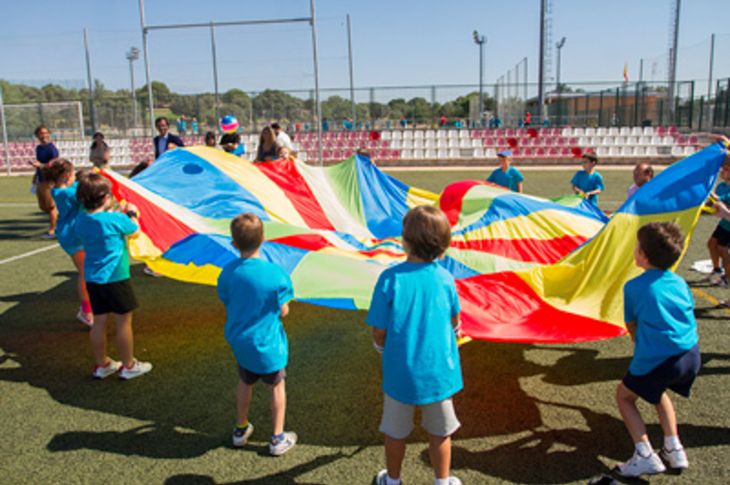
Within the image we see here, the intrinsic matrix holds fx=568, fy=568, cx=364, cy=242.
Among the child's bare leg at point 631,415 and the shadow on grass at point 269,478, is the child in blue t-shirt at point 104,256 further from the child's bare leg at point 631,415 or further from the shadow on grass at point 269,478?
the child's bare leg at point 631,415

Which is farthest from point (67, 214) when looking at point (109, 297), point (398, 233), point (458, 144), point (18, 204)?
point (458, 144)

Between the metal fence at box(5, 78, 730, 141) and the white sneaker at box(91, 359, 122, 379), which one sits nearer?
the white sneaker at box(91, 359, 122, 379)

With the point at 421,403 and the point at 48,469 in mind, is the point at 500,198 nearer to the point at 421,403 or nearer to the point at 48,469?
the point at 421,403

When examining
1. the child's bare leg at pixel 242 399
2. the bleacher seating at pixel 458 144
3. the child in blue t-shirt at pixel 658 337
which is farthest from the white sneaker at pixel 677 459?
the bleacher seating at pixel 458 144

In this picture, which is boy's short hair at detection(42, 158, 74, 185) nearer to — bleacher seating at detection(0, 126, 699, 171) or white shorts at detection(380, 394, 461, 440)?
white shorts at detection(380, 394, 461, 440)

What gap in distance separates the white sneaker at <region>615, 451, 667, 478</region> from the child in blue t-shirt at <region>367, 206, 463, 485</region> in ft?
3.01

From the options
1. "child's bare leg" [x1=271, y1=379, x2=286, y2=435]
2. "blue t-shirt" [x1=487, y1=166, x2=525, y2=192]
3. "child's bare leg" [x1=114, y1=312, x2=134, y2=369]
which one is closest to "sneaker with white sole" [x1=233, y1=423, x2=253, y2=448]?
"child's bare leg" [x1=271, y1=379, x2=286, y2=435]

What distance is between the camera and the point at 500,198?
543 centimetres

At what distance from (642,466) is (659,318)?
27.5 inches

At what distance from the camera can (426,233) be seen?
2.23 m

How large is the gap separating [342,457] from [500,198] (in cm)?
327

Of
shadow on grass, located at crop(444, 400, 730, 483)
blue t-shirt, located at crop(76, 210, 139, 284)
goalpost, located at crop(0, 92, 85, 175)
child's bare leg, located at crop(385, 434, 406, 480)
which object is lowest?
shadow on grass, located at crop(444, 400, 730, 483)

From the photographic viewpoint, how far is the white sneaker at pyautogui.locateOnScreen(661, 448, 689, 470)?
266 centimetres

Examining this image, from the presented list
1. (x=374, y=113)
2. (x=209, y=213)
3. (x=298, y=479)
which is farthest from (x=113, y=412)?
(x=374, y=113)
